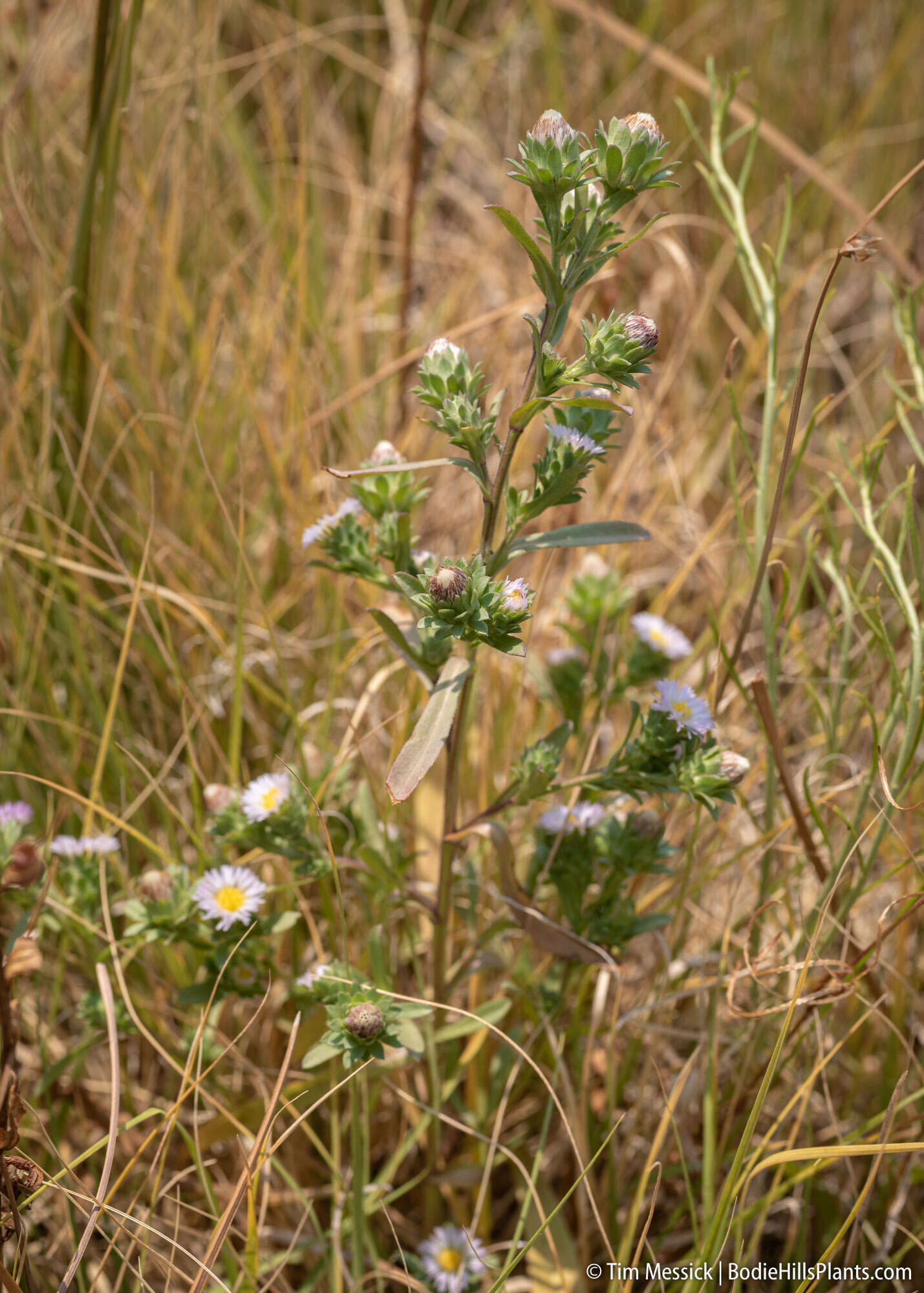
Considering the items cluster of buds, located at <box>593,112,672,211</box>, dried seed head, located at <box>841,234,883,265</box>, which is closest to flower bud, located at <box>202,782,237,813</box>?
cluster of buds, located at <box>593,112,672,211</box>

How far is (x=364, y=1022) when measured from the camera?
1048mm

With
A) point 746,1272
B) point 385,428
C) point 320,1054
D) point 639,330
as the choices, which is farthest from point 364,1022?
point 385,428

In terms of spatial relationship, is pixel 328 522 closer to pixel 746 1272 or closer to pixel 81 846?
pixel 81 846

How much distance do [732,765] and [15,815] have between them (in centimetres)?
93

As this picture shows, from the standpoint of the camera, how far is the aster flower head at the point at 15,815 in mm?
1287

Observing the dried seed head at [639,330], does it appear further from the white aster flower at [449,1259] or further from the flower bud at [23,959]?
the white aster flower at [449,1259]

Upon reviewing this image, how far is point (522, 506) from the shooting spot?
1.08 meters

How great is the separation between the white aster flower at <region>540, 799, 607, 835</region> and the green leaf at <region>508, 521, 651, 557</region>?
38 centimetres

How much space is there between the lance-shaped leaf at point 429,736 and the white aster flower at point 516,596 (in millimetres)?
114

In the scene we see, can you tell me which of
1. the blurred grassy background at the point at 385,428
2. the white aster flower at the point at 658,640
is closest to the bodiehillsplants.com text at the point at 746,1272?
the blurred grassy background at the point at 385,428

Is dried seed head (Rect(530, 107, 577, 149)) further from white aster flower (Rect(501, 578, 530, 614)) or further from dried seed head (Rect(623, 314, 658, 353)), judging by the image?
white aster flower (Rect(501, 578, 530, 614))

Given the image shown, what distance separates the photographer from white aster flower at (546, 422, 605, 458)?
107cm

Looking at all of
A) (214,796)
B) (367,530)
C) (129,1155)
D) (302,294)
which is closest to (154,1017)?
(129,1155)

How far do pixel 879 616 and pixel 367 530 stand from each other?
70cm
